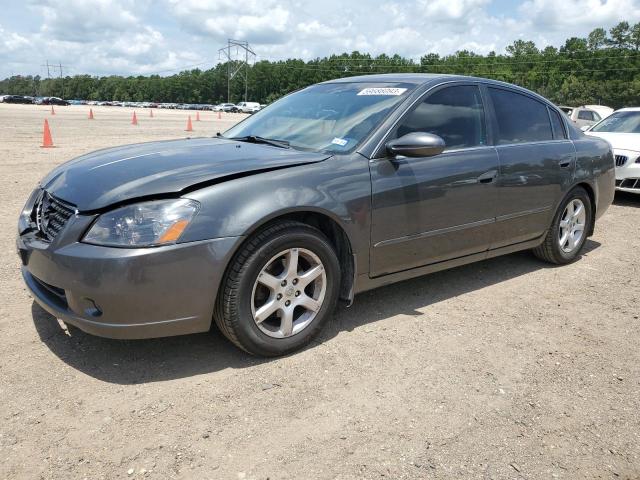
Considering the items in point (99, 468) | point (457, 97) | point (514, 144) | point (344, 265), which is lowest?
point (99, 468)

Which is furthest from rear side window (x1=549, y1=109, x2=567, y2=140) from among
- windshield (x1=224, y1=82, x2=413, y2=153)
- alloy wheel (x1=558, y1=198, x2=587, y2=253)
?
windshield (x1=224, y1=82, x2=413, y2=153)

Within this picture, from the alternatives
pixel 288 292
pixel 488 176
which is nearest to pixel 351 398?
pixel 288 292

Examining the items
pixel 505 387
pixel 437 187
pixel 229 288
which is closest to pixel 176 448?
pixel 229 288

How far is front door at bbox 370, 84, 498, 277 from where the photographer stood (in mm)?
3518

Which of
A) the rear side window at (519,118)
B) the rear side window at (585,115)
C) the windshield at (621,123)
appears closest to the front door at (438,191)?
the rear side window at (519,118)

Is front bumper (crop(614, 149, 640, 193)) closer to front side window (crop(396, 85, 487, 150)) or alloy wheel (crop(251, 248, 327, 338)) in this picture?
front side window (crop(396, 85, 487, 150))

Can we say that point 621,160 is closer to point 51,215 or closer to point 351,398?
point 351,398

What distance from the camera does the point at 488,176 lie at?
13.4 feet

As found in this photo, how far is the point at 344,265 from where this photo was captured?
3.46m

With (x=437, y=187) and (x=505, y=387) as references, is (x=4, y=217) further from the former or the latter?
(x=505, y=387)

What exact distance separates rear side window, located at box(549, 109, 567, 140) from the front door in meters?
1.08

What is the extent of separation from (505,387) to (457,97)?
7.15ft

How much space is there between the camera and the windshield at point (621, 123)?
9352mm

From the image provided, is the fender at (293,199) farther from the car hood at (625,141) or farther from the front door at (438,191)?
the car hood at (625,141)
